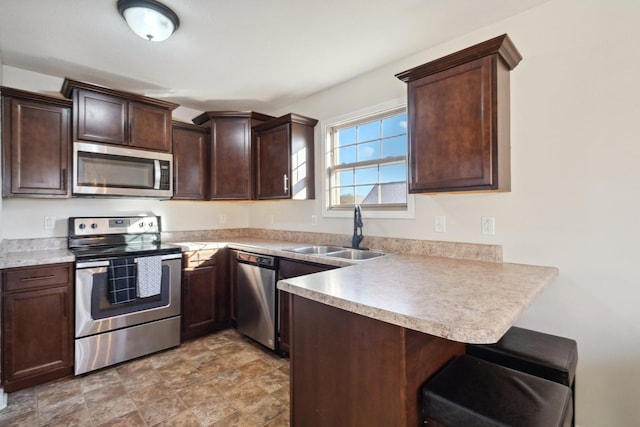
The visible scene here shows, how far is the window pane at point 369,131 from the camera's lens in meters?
2.82

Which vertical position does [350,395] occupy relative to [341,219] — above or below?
below

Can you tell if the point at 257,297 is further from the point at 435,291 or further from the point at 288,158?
the point at 435,291

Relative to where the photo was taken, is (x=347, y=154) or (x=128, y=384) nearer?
(x=128, y=384)

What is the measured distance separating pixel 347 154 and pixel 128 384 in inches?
103

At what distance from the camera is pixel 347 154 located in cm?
308

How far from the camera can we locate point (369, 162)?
2.87 metres

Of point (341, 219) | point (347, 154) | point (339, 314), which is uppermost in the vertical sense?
point (347, 154)

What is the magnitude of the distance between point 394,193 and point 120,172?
2.46m

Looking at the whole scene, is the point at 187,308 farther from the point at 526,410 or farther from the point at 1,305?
the point at 526,410

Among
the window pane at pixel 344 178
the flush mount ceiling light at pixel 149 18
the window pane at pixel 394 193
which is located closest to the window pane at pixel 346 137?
the window pane at pixel 344 178

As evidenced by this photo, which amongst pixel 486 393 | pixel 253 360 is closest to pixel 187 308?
pixel 253 360

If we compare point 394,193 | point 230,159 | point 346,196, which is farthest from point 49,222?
point 394,193

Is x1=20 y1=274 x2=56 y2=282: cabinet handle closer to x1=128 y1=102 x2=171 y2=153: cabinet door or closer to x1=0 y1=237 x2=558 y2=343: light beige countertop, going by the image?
x1=0 y1=237 x2=558 y2=343: light beige countertop

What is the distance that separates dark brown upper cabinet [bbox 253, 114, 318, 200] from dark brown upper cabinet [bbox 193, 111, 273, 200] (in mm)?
154
